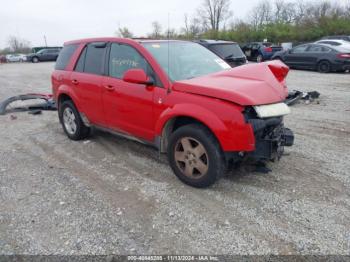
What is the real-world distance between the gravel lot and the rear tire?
11140mm

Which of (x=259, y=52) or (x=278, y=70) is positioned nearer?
(x=278, y=70)

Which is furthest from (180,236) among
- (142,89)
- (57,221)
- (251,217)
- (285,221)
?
(142,89)

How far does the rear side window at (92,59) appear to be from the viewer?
188 inches

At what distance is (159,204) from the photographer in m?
3.45

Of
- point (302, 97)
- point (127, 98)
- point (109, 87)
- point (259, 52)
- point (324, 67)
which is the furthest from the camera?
point (259, 52)

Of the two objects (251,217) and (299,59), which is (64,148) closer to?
(251,217)

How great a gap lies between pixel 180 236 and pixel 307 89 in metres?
9.33

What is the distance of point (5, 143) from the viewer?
229 inches

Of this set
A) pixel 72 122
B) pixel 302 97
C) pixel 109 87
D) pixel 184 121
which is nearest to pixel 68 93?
pixel 72 122

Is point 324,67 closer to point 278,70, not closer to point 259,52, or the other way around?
point 259,52

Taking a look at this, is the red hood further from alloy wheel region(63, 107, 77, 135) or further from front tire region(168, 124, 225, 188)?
alloy wheel region(63, 107, 77, 135)

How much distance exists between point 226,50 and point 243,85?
6522 mm

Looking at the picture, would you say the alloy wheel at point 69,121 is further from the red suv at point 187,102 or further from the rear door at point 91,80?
the red suv at point 187,102

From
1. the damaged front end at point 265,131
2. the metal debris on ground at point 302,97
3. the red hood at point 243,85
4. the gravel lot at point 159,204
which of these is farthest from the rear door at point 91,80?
the metal debris on ground at point 302,97
